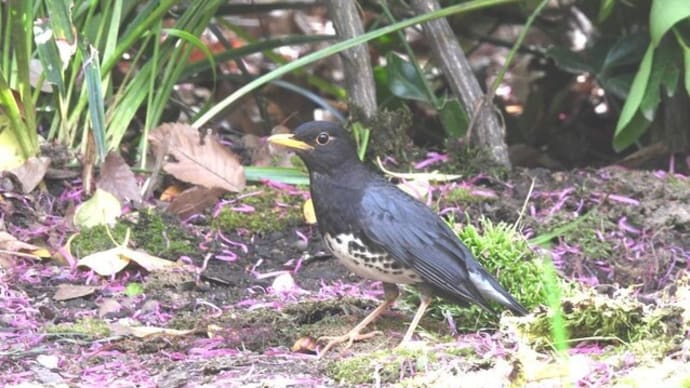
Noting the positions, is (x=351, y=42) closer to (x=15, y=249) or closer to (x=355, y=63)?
(x=355, y=63)

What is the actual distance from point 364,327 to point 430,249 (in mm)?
340

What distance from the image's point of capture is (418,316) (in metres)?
4.20

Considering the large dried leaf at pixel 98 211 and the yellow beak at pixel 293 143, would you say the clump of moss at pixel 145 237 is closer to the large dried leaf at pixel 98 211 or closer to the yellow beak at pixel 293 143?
the large dried leaf at pixel 98 211

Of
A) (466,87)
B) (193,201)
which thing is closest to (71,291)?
(193,201)

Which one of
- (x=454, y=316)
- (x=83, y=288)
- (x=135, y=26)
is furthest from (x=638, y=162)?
(x=83, y=288)

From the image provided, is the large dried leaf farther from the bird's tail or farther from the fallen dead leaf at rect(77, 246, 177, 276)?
the bird's tail

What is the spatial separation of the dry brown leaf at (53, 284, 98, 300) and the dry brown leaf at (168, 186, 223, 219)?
2.61 ft

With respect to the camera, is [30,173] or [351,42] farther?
[351,42]

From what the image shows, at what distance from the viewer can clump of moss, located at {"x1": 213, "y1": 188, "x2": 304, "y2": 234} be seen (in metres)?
5.29

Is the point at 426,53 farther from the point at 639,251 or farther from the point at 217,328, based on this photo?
the point at 217,328

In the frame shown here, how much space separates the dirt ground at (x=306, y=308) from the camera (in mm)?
3602

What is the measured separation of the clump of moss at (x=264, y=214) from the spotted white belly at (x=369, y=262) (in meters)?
1.07

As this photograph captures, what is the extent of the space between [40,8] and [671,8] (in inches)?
101

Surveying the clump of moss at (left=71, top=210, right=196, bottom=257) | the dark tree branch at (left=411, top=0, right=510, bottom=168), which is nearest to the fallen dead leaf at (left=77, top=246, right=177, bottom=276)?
the clump of moss at (left=71, top=210, right=196, bottom=257)
